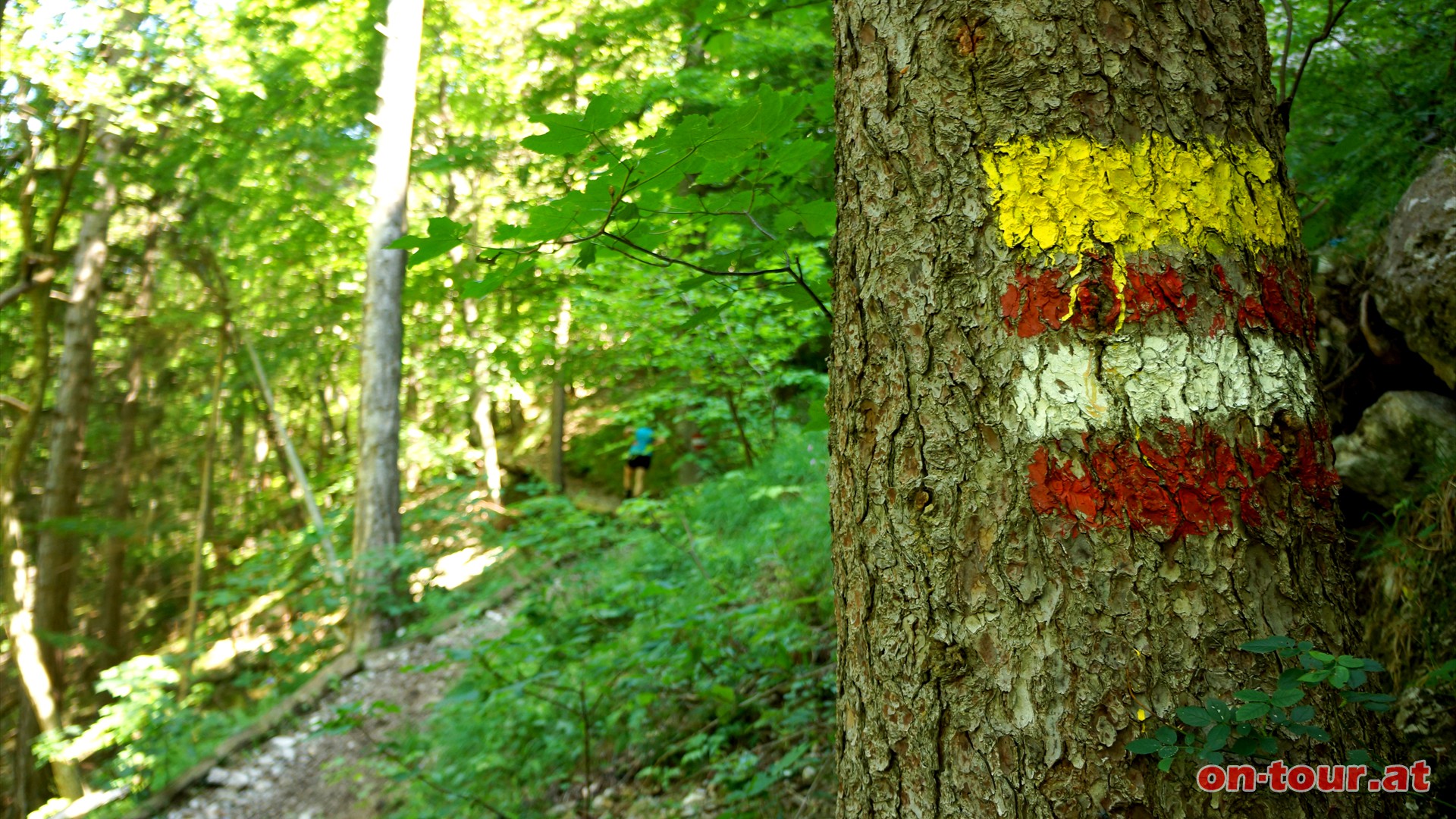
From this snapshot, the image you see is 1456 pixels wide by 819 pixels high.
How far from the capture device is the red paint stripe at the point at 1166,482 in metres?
1.02

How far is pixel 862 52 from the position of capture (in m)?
1.29

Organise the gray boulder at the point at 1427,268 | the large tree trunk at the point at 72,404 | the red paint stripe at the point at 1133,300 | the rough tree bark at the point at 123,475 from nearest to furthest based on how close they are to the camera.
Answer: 1. the red paint stripe at the point at 1133,300
2. the gray boulder at the point at 1427,268
3. the large tree trunk at the point at 72,404
4. the rough tree bark at the point at 123,475

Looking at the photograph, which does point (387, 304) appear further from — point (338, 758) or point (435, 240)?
point (435, 240)

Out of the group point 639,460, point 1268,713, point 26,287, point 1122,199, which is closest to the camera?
point 1268,713

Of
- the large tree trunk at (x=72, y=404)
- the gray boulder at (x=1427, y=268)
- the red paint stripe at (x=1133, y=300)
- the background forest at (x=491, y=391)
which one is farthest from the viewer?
the large tree trunk at (x=72, y=404)

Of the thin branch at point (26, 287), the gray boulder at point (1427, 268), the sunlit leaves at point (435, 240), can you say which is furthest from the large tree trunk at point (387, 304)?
the gray boulder at point (1427, 268)

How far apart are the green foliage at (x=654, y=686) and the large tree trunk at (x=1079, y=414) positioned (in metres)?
1.87

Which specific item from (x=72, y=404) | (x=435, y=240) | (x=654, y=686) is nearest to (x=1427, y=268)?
(x=435, y=240)

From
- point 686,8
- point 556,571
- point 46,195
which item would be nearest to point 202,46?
point 46,195

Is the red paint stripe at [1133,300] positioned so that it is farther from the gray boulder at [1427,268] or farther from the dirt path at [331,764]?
the dirt path at [331,764]

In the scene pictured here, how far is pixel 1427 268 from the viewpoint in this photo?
2.26 meters

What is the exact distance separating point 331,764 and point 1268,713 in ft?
23.1

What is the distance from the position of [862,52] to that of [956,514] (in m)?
0.72

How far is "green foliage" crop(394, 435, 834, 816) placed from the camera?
11.2 feet
